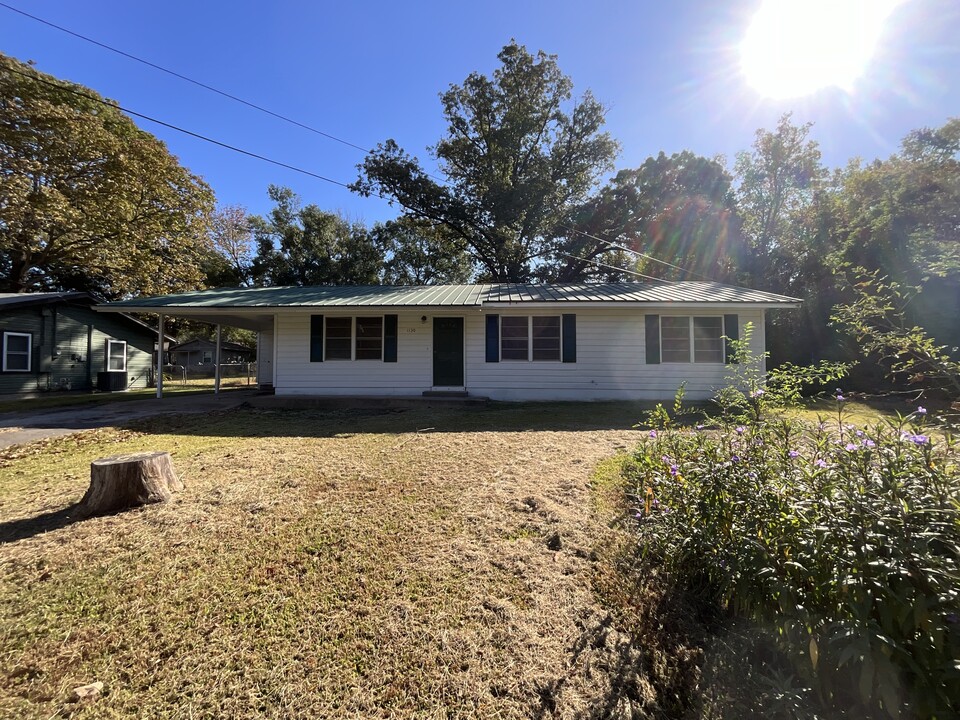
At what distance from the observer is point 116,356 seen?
1708cm

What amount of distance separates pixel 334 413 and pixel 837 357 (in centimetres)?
1635

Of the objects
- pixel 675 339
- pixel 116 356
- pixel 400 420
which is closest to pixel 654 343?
pixel 675 339

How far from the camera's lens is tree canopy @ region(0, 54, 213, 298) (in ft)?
50.8

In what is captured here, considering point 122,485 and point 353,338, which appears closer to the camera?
point 122,485

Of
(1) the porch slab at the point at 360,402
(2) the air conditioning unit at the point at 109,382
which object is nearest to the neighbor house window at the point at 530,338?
(1) the porch slab at the point at 360,402

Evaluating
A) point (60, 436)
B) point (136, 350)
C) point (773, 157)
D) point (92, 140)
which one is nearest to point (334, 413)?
point (60, 436)

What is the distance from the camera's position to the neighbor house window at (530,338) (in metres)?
10.5

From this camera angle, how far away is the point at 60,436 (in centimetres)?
678

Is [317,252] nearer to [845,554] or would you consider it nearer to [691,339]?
[691,339]

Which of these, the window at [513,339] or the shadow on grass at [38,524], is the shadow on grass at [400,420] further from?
the shadow on grass at [38,524]

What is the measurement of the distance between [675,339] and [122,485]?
1075 cm

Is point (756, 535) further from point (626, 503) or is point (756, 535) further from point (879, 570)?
point (626, 503)

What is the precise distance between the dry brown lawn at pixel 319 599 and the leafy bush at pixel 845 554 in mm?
746

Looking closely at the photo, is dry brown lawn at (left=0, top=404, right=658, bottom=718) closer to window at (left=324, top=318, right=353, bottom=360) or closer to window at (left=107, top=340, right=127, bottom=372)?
window at (left=324, top=318, right=353, bottom=360)
